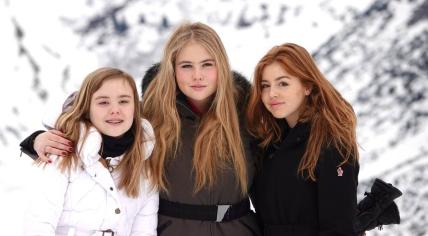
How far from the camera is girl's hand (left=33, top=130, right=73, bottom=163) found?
89.2 inches

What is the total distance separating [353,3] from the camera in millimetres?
17797

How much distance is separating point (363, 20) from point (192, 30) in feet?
49.9

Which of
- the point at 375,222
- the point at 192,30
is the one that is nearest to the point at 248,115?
the point at 192,30

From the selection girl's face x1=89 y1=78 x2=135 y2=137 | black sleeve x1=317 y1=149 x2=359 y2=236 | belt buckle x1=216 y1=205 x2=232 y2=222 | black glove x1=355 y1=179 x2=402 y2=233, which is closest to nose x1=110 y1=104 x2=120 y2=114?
girl's face x1=89 y1=78 x2=135 y2=137

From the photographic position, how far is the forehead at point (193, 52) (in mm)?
2613

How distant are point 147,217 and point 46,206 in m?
0.49

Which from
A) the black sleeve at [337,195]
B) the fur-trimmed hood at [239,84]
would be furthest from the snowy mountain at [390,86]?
the black sleeve at [337,195]

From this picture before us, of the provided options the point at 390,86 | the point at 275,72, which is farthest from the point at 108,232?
the point at 390,86

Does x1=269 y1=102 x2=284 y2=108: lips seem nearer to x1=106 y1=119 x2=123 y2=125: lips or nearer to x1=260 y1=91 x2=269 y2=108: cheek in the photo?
x1=260 y1=91 x2=269 y2=108: cheek

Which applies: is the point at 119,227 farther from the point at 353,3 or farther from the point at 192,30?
the point at 353,3

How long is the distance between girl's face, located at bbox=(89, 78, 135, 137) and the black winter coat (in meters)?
0.71

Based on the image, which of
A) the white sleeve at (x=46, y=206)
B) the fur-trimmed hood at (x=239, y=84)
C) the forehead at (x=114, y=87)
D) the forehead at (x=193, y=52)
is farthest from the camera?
the fur-trimmed hood at (x=239, y=84)

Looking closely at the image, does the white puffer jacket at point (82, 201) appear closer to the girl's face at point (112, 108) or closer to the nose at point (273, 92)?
the girl's face at point (112, 108)

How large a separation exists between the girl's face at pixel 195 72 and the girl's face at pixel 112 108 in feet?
0.99
